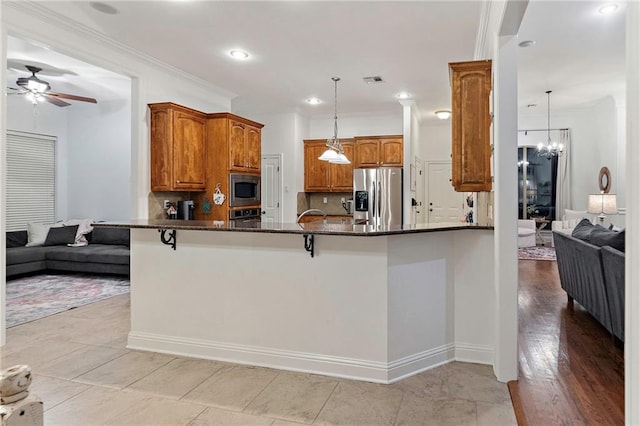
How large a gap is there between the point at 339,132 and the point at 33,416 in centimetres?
723

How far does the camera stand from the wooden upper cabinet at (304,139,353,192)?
779 cm

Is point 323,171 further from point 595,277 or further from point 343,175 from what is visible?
point 595,277

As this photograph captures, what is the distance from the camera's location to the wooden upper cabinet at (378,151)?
288 inches

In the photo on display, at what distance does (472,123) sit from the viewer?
3326 millimetres

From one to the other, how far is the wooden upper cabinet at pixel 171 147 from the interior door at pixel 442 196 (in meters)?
5.53

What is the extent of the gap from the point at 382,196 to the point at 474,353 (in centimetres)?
433

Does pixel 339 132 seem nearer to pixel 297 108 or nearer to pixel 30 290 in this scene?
pixel 297 108

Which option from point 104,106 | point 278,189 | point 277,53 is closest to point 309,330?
point 277,53

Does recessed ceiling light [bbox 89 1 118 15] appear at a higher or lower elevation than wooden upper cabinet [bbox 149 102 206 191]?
higher

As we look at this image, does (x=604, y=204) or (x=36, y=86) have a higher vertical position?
(x=36, y=86)

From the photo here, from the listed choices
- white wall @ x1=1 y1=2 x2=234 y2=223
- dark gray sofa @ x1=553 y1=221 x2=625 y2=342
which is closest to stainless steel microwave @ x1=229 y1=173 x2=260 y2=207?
white wall @ x1=1 y1=2 x2=234 y2=223

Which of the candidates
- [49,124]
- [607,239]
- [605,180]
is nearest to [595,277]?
[607,239]

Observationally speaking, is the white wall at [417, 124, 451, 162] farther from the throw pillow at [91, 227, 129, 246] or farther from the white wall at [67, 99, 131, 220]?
the throw pillow at [91, 227, 129, 246]

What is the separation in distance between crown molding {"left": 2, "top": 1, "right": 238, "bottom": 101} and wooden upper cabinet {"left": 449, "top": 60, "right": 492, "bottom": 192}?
3296mm
